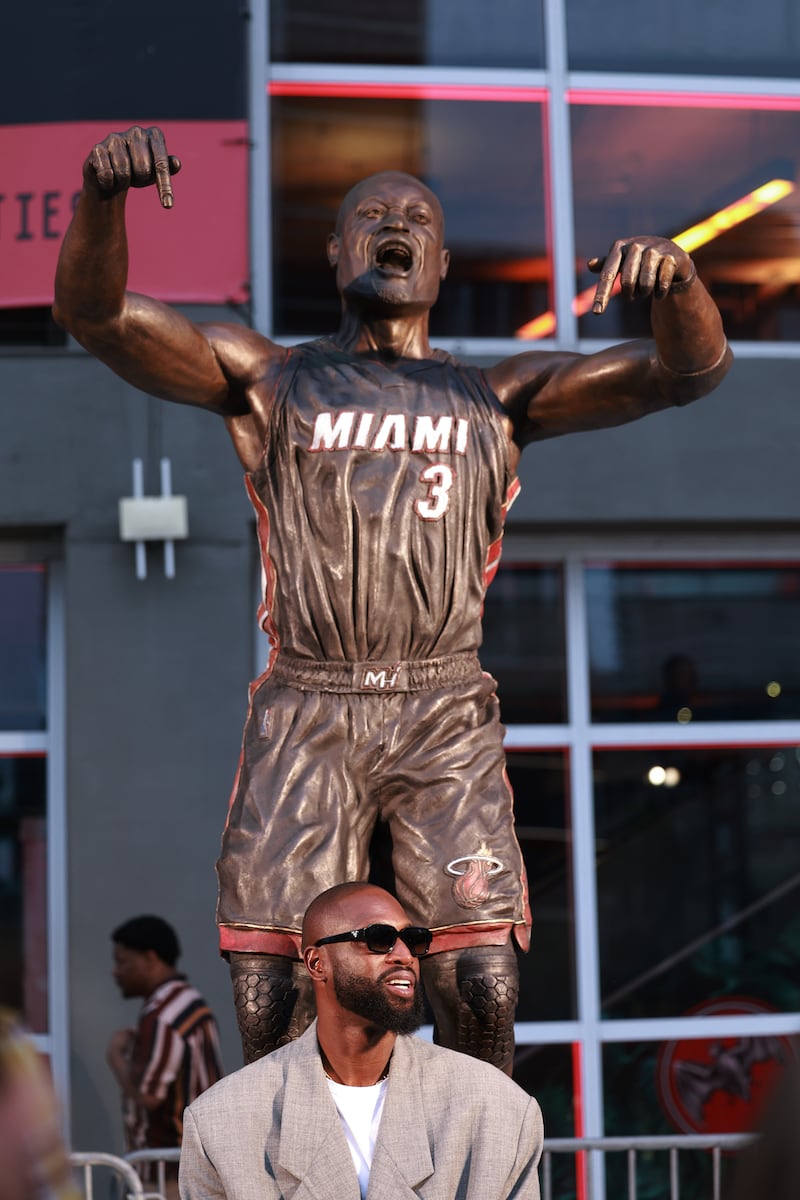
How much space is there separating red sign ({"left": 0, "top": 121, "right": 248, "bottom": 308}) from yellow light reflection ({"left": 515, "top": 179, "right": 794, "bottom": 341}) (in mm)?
1559

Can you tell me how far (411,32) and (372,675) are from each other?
223 inches

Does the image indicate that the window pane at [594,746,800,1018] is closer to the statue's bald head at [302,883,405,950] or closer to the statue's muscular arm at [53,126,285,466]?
the statue's muscular arm at [53,126,285,466]

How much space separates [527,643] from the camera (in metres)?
8.42

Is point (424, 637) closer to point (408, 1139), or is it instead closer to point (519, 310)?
point (408, 1139)

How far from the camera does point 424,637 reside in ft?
12.8

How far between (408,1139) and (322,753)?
87 cm

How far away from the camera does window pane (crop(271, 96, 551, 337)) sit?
838 cm

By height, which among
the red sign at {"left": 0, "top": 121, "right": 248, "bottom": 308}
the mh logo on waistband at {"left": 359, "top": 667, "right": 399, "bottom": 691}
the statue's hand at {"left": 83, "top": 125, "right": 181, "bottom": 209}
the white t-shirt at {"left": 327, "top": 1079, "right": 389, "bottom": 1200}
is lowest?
the white t-shirt at {"left": 327, "top": 1079, "right": 389, "bottom": 1200}

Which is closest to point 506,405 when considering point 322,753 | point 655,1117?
point 322,753

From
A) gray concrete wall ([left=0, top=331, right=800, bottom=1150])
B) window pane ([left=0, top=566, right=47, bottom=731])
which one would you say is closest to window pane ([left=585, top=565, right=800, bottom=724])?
gray concrete wall ([left=0, top=331, right=800, bottom=1150])

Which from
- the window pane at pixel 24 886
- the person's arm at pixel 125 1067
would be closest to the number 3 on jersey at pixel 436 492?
the person's arm at pixel 125 1067

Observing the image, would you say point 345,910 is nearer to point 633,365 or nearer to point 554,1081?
point 633,365

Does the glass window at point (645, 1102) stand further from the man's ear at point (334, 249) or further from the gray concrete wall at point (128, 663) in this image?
the man's ear at point (334, 249)

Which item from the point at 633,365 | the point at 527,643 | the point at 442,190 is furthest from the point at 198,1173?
the point at 442,190
